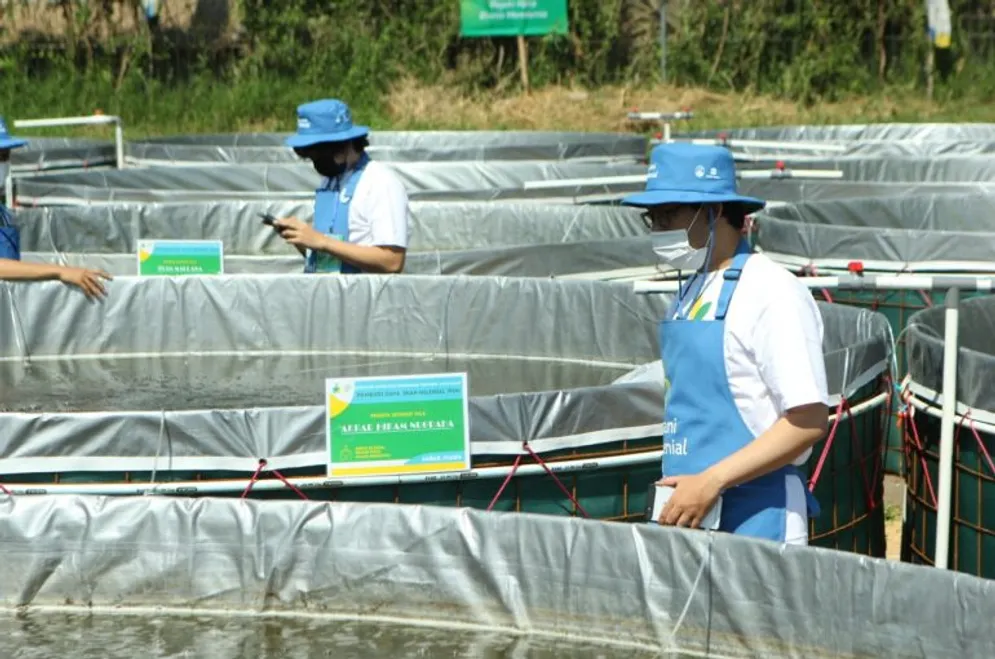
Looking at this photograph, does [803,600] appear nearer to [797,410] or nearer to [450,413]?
[797,410]

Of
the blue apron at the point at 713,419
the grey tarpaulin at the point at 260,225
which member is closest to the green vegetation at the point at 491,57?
the grey tarpaulin at the point at 260,225

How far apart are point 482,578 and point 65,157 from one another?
11.4 m

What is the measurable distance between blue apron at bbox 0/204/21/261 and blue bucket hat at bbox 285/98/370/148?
1459 mm

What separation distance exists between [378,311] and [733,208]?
13.2 feet

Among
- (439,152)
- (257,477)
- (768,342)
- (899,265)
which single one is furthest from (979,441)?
(439,152)

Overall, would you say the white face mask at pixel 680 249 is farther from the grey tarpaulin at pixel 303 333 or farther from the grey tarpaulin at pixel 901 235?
the grey tarpaulin at pixel 901 235

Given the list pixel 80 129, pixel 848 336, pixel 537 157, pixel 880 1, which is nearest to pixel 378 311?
pixel 848 336

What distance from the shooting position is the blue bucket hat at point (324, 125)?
6.60 metres

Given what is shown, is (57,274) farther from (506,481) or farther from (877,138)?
(877,138)

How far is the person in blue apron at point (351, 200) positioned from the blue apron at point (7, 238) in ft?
4.70

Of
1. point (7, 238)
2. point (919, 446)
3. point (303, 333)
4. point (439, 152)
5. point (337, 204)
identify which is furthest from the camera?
point (439, 152)

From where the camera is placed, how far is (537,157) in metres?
14.7

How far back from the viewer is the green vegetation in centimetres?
2550

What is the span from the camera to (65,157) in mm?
15047
